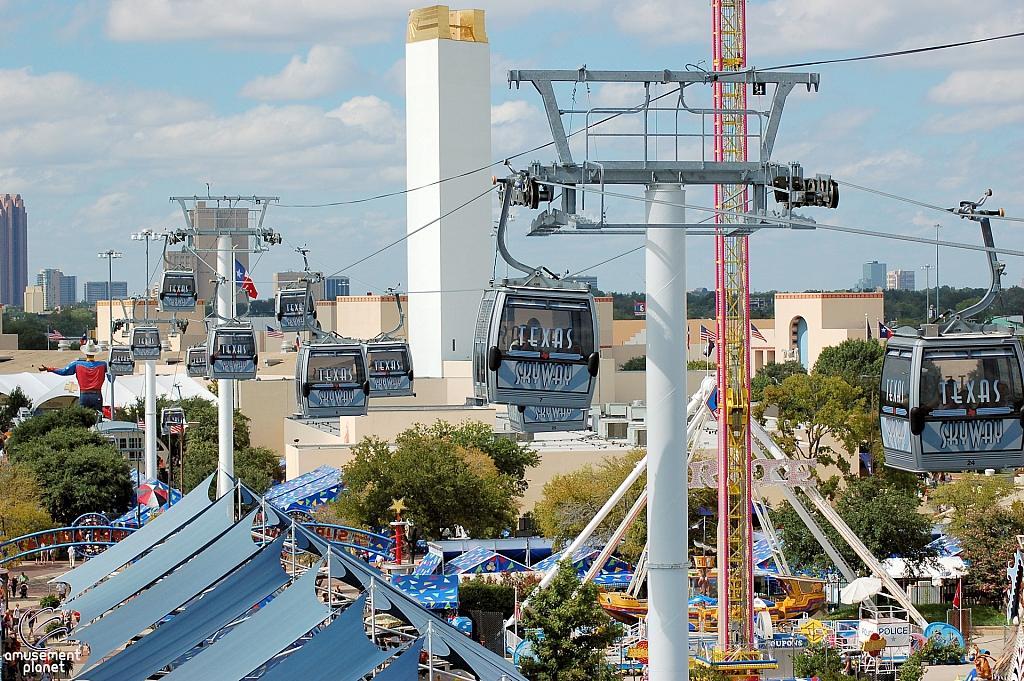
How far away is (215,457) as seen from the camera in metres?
54.2

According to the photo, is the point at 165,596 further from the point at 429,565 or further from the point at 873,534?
the point at 873,534

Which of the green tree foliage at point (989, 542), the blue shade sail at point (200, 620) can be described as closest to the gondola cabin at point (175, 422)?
the blue shade sail at point (200, 620)

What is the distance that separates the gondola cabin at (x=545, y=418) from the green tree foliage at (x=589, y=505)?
900 inches

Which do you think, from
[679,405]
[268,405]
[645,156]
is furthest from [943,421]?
[268,405]

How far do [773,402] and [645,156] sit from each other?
41864 millimetres

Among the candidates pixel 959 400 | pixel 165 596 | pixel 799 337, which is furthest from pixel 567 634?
pixel 799 337

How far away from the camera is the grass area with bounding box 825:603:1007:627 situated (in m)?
34.8

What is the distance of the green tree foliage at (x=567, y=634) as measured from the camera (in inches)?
798

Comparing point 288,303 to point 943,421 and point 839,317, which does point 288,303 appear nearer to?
point 943,421

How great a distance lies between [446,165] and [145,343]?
4551 centimetres

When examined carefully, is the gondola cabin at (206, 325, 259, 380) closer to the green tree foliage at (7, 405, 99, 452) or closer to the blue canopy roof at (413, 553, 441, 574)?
the blue canopy roof at (413, 553, 441, 574)

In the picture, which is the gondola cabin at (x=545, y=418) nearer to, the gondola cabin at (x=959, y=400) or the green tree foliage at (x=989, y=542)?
the gondola cabin at (x=959, y=400)

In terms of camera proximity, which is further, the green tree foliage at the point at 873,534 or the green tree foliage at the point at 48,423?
the green tree foliage at the point at 48,423

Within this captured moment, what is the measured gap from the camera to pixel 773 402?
53719mm
